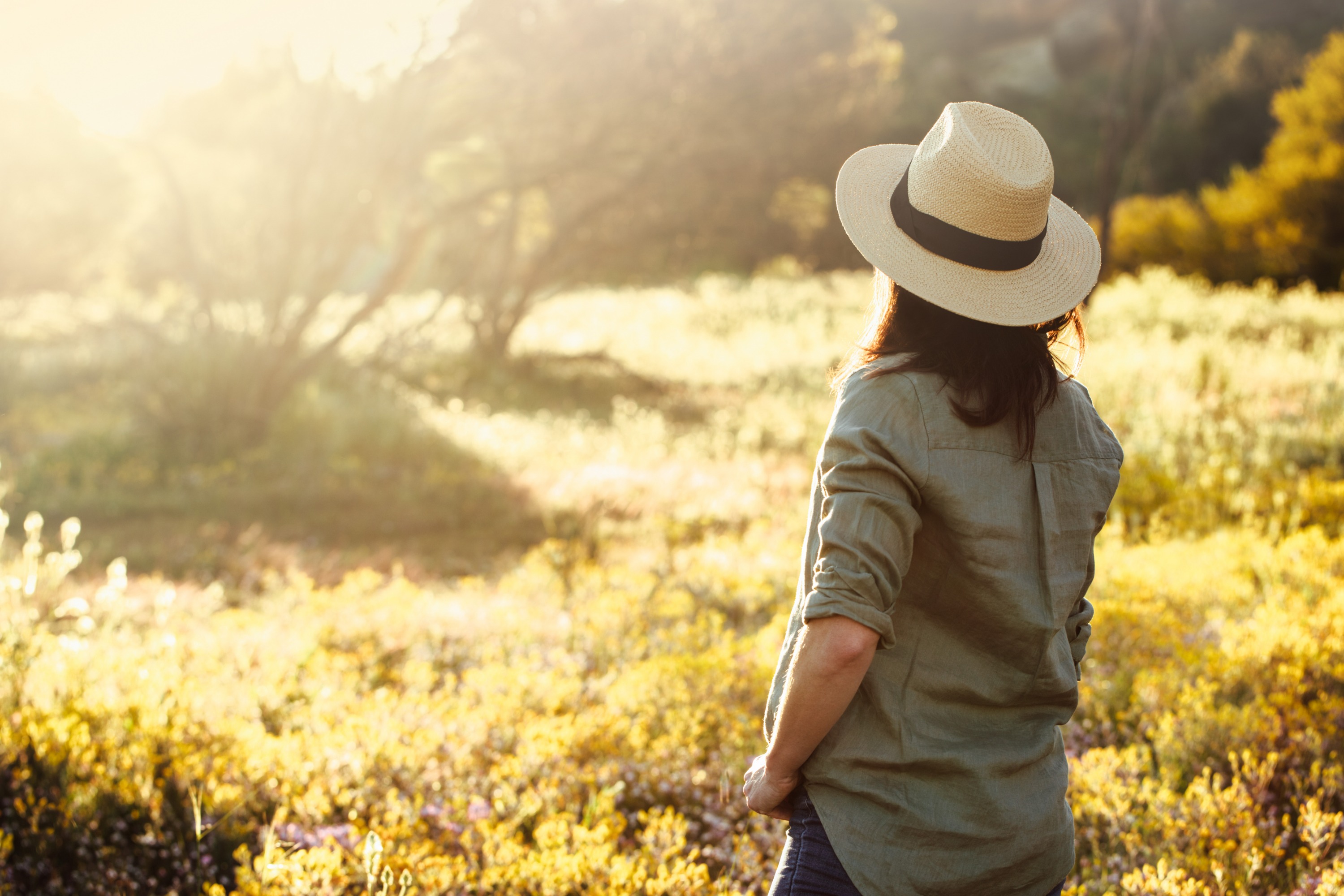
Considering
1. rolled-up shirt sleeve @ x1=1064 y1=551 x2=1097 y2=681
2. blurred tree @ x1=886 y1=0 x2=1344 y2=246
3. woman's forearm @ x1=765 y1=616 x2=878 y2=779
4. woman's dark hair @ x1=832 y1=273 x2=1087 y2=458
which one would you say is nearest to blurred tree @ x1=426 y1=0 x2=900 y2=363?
blurred tree @ x1=886 y1=0 x2=1344 y2=246

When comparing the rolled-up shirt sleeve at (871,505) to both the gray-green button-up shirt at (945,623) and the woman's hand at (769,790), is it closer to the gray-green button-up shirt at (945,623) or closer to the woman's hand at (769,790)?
the gray-green button-up shirt at (945,623)

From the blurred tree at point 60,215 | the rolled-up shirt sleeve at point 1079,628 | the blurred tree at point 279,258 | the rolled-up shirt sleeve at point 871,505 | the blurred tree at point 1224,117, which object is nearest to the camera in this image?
the rolled-up shirt sleeve at point 871,505

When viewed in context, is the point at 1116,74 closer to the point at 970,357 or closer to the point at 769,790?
the point at 970,357

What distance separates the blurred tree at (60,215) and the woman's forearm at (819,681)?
27625 millimetres

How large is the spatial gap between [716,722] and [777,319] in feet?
69.9

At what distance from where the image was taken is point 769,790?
5.25ft

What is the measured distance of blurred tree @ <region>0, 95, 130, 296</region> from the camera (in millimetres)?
26719

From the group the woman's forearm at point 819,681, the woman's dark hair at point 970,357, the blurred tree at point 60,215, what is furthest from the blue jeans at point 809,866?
the blurred tree at point 60,215

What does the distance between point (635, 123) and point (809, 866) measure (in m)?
14.0

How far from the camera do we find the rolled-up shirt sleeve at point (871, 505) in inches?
54.7

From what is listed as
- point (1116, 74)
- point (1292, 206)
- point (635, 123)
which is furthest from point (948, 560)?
point (1292, 206)

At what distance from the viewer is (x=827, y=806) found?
1535 mm

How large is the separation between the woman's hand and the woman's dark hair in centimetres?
69

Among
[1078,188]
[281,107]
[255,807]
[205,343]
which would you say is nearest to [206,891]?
[255,807]
